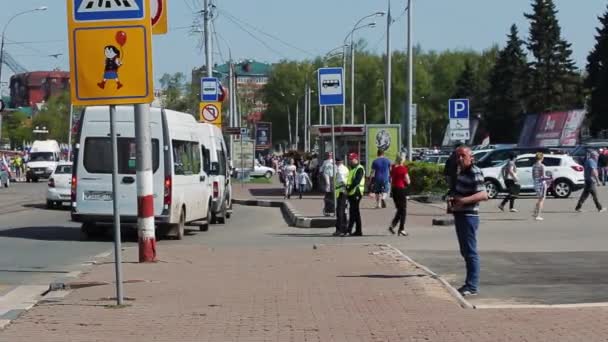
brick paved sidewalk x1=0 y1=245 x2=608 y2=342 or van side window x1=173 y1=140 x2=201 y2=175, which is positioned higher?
van side window x1=173 y1=140 x2=201 y2=175

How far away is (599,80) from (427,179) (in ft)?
189

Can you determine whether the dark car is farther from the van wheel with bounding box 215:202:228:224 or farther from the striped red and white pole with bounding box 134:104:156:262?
the striped red and white pole with bounding box 134:104:156:262

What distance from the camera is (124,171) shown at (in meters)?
21.2

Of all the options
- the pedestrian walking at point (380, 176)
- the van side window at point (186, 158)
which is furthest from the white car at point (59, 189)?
the van side window at point (186, 158)

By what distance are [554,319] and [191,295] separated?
4.11 metres

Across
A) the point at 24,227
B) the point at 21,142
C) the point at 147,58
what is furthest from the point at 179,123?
the point at 21,142

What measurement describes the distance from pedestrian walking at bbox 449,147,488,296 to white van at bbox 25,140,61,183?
58951mm

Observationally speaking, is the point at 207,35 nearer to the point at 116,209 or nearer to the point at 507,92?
the point at 116,209

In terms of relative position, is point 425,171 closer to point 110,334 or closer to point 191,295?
point 191,295

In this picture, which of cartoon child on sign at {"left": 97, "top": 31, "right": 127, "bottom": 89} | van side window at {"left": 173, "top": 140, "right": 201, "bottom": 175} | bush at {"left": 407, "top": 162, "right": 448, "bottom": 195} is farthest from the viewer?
bush at {"left": 407, "top": 162, "right": 448, "bottom": 195}

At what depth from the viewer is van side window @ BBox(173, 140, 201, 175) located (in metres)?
21.8

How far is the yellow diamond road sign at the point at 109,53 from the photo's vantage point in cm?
1081

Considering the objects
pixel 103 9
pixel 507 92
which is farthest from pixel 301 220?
pixel 507 92

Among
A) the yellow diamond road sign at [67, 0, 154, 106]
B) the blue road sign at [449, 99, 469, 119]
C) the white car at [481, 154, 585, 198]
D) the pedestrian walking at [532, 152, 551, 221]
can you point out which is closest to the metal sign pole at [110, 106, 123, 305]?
the yellow diamond road sign at [67, 0, 154, 106]
